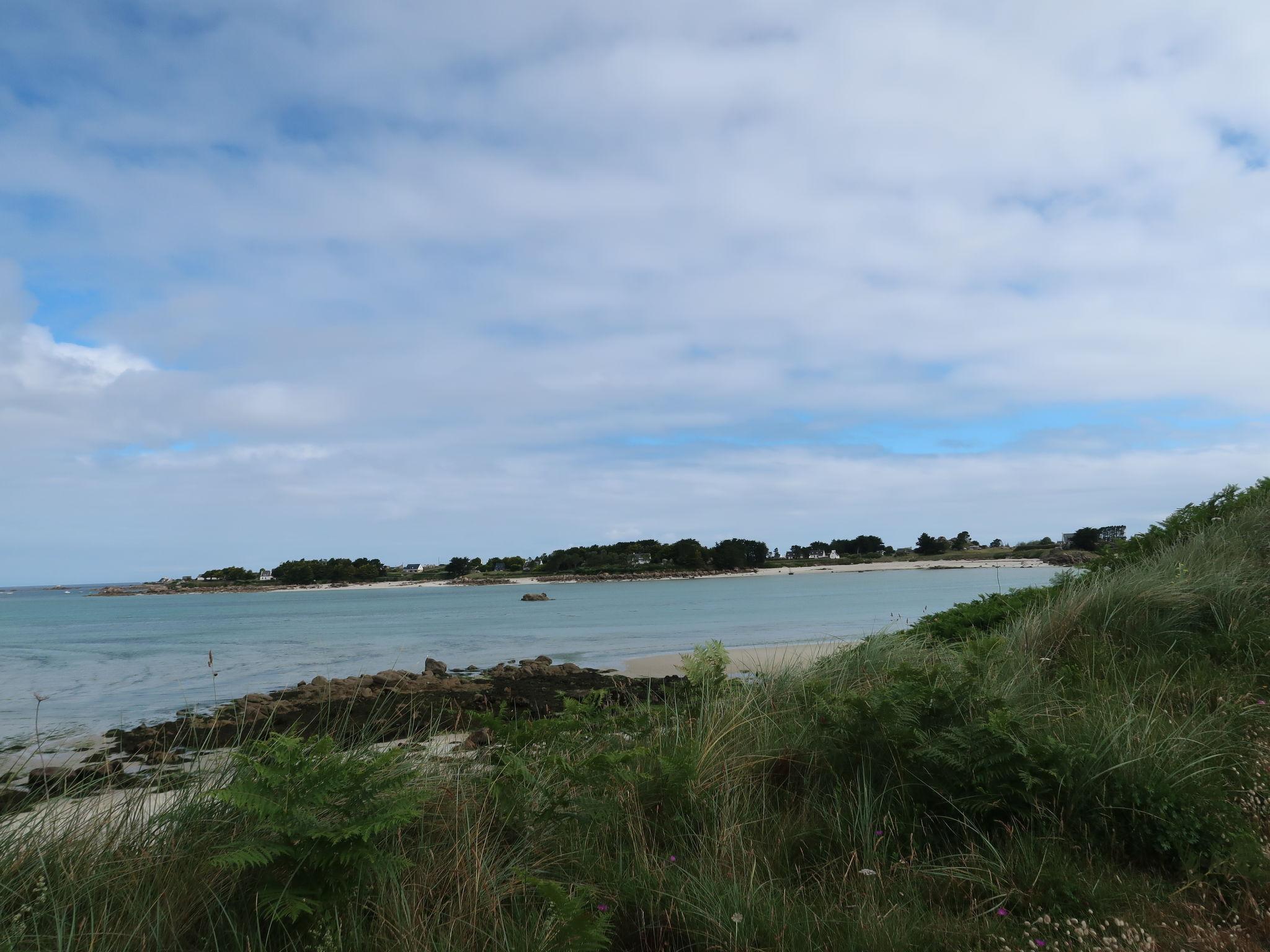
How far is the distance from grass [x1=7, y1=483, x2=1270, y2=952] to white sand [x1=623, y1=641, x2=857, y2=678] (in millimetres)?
2285

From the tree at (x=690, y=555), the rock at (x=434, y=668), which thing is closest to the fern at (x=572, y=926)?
the rock at (x=434, y=668)

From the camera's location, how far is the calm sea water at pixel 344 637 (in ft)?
65.0

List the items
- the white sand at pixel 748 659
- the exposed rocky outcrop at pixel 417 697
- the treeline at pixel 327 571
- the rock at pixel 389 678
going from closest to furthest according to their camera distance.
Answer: the white sand at pixel 748 659
the exposed rocky outcrop at pixel 417 697
the rock at pixel 389 678
the treeline at pixel 327 571

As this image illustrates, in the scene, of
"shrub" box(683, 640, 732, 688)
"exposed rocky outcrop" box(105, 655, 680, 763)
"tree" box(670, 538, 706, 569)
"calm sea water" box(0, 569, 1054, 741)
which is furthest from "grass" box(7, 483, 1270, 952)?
"tree" box(670, 538, 706, 569)

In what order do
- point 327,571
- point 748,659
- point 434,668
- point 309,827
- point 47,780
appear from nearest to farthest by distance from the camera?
point 309,827, point 47,780, point 748,659, point 434,668, point 327,571

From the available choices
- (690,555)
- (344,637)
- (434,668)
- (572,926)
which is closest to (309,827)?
(572,926)

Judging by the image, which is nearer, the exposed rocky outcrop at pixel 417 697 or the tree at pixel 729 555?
the exposed rocky outcrop at pixel 417 697

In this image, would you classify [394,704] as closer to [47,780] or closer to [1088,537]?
[47,780]

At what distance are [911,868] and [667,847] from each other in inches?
50.3

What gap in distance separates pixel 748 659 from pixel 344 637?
2926cm

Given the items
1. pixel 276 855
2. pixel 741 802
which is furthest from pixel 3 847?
pixel 741 802

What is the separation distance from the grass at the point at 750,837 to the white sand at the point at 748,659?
2.29 metres

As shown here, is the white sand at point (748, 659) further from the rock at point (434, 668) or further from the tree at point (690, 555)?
the tree at point (690, 555)

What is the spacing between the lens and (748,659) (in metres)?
14.6
